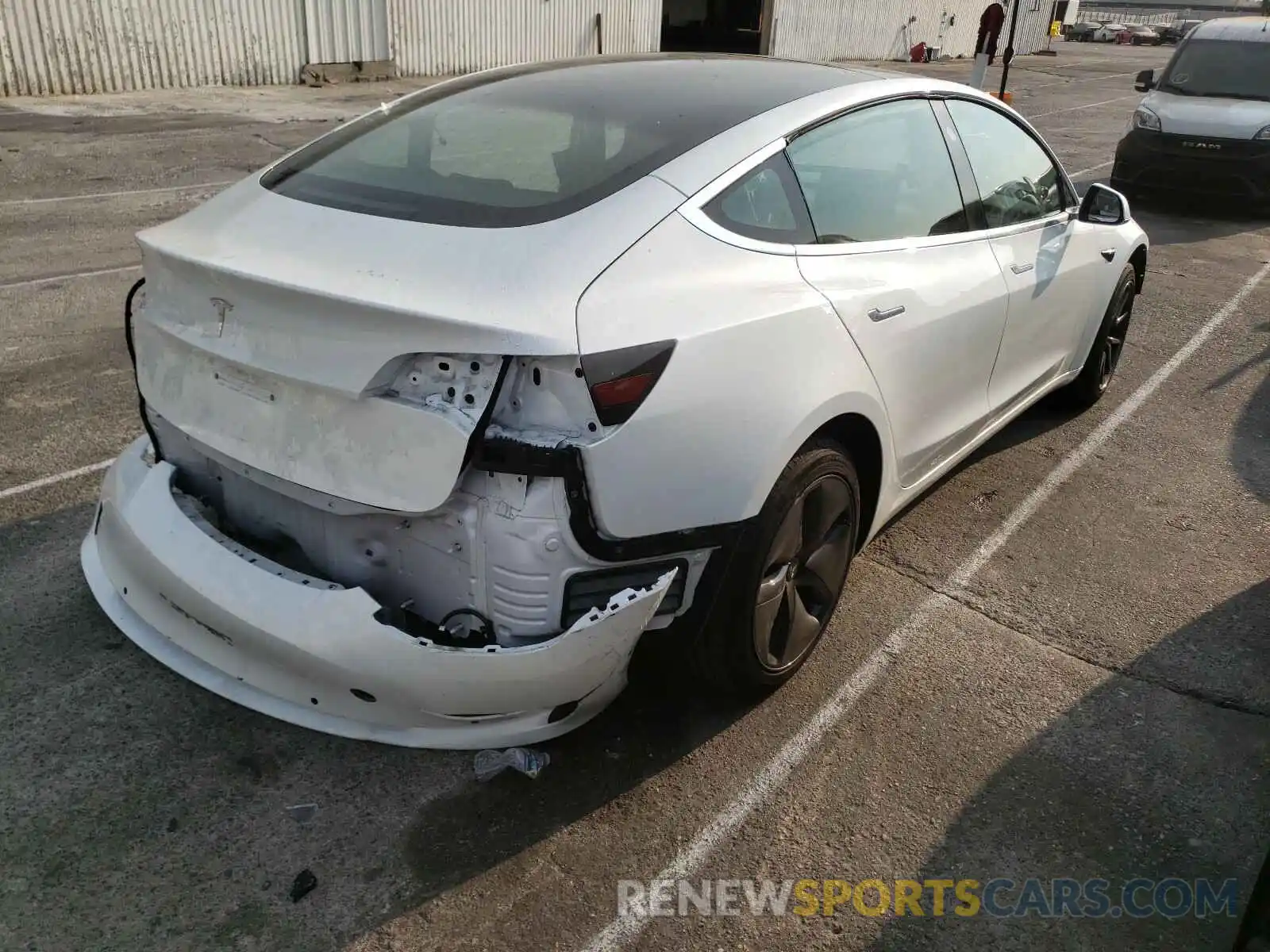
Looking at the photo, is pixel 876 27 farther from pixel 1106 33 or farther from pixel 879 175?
pixel 1106 33

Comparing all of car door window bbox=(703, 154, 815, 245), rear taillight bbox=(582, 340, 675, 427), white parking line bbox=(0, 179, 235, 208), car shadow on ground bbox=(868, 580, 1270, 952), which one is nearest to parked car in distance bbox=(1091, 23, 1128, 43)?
white parking line bbox=(0, 179, 235, 208)

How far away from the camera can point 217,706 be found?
293 centimetres

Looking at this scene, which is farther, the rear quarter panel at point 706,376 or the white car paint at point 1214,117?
the white car paint at point 1214,117

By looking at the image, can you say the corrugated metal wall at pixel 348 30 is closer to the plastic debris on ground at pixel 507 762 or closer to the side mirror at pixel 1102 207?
the side mirror at pixel 1102 207

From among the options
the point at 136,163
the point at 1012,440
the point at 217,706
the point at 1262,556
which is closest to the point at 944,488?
the point at 1012,440

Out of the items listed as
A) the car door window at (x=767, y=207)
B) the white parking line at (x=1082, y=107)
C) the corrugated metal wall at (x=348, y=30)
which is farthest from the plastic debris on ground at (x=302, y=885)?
the white parking line at (x=1082, y=107)

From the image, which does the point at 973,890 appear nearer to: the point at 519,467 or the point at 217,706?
the point at 519,467

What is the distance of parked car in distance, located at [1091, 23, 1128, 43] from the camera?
198ft

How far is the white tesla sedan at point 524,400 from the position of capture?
7.60ft

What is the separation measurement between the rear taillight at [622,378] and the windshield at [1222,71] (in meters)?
11.7

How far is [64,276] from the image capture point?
22.9 feet

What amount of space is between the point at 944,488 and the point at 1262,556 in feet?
4.16

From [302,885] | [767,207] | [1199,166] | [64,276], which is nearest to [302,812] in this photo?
[302,885]

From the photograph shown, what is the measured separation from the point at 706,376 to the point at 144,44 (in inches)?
654
